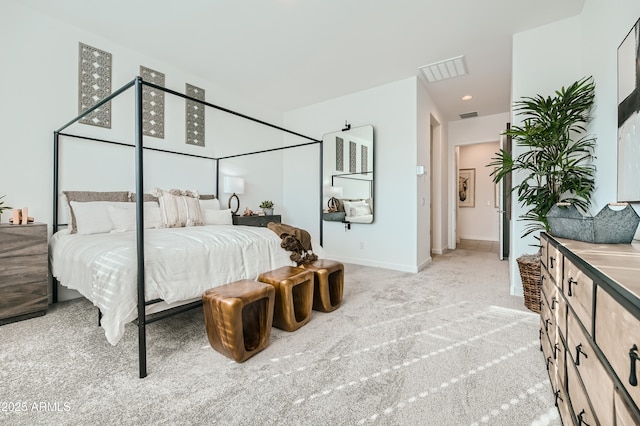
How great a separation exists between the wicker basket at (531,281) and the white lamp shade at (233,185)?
3581mm

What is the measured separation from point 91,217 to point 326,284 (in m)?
2.29

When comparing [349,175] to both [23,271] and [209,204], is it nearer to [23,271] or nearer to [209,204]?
[209,204]

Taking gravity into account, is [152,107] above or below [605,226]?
above

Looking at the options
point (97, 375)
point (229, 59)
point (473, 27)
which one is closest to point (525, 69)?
point (473, 27)

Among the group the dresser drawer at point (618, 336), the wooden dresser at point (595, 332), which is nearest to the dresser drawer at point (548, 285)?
the wooden dresser at point (595, 332)

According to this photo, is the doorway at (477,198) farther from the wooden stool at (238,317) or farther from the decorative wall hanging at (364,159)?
the wooden stool at (238,317)

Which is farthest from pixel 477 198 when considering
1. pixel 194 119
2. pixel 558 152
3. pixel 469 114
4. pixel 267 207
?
pixel 194 119

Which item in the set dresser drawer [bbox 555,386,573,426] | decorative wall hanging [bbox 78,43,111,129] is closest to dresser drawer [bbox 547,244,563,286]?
dresser drawer [bbox 555,386,573,426]

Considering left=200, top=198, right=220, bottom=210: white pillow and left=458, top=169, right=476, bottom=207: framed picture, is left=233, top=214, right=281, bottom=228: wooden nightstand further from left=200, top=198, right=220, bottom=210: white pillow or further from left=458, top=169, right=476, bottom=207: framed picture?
left=458, top=169, right=476, bottom=207: framed picture

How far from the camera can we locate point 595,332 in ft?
2.75

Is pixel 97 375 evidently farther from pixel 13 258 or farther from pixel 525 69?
pixel 525 69

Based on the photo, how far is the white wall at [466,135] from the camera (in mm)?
5539

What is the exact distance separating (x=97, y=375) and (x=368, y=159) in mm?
3835

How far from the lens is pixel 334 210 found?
472cm
